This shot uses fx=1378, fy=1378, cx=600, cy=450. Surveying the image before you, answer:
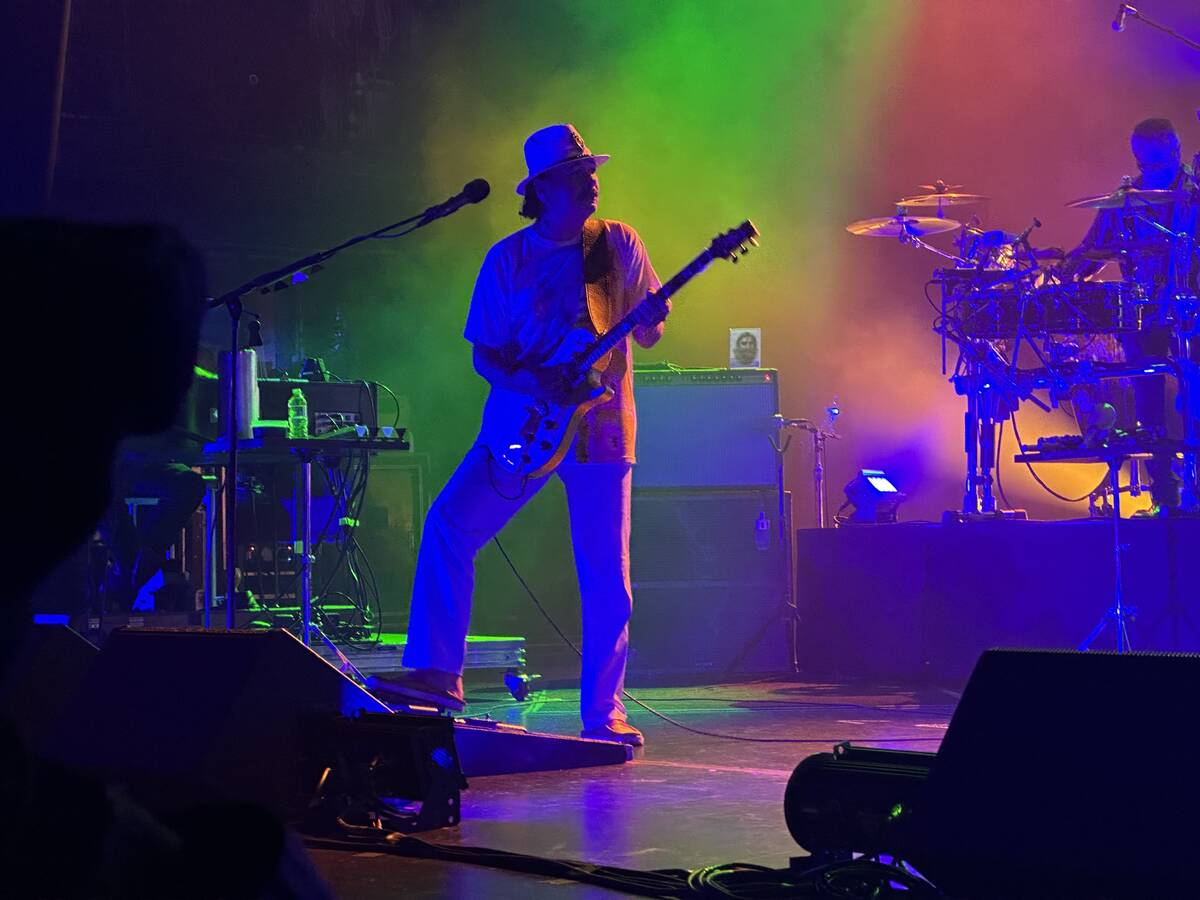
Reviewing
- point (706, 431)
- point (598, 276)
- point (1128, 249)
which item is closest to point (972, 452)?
point (1128, 249)

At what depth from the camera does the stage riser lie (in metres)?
6.30

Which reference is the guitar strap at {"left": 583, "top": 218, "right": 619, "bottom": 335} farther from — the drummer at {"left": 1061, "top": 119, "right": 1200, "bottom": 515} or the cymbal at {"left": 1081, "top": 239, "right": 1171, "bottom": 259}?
the cymbal at {"left": 1081, "top": 239, "right": 1171, "bottom": 259}

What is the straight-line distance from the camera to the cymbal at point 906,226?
8180 mm

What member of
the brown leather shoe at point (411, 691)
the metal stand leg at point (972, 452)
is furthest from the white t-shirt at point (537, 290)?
the metal stand leg at point (972, 452)

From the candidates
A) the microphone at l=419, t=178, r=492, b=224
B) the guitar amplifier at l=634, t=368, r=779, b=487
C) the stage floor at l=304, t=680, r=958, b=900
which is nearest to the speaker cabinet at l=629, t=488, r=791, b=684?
the guitar amplifier at l=634, t=368, r=779, b=487

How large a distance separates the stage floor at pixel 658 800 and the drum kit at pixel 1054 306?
1.90 m

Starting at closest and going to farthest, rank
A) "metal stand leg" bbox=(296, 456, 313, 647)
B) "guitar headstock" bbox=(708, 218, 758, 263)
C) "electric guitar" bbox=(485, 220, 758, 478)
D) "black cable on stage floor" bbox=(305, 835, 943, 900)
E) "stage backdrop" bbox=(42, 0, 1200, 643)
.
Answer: "black cable on stage floor" bbox=(305, 835, 943, 900), "electric guitar" bbox=(485, 220, 758, 478), "guitar headstock" bbox=(708, 218, 758, 263), "metal stand leg" bbox=(296, 456, 313, 647), "stage backdrop" bbox=(42, 0, 1200, 643)

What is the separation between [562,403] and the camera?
4.63m

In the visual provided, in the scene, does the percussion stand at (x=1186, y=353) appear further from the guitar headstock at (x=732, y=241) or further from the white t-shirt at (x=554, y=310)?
the white t-shirt at (x=554, y=310)

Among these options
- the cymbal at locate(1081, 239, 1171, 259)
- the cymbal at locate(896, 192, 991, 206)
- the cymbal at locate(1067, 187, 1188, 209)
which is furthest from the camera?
the cymbal at locate(896, 192, 991, 206)


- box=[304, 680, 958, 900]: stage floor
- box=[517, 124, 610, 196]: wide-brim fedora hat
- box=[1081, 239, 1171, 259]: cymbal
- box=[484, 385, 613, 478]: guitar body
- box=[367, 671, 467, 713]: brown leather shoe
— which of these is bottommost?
box=[304, 680, 958, 900]: stage floor

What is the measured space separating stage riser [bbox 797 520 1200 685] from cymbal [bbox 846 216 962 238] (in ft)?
6.40

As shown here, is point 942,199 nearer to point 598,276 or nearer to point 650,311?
point 598,276

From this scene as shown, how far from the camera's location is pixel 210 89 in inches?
398
